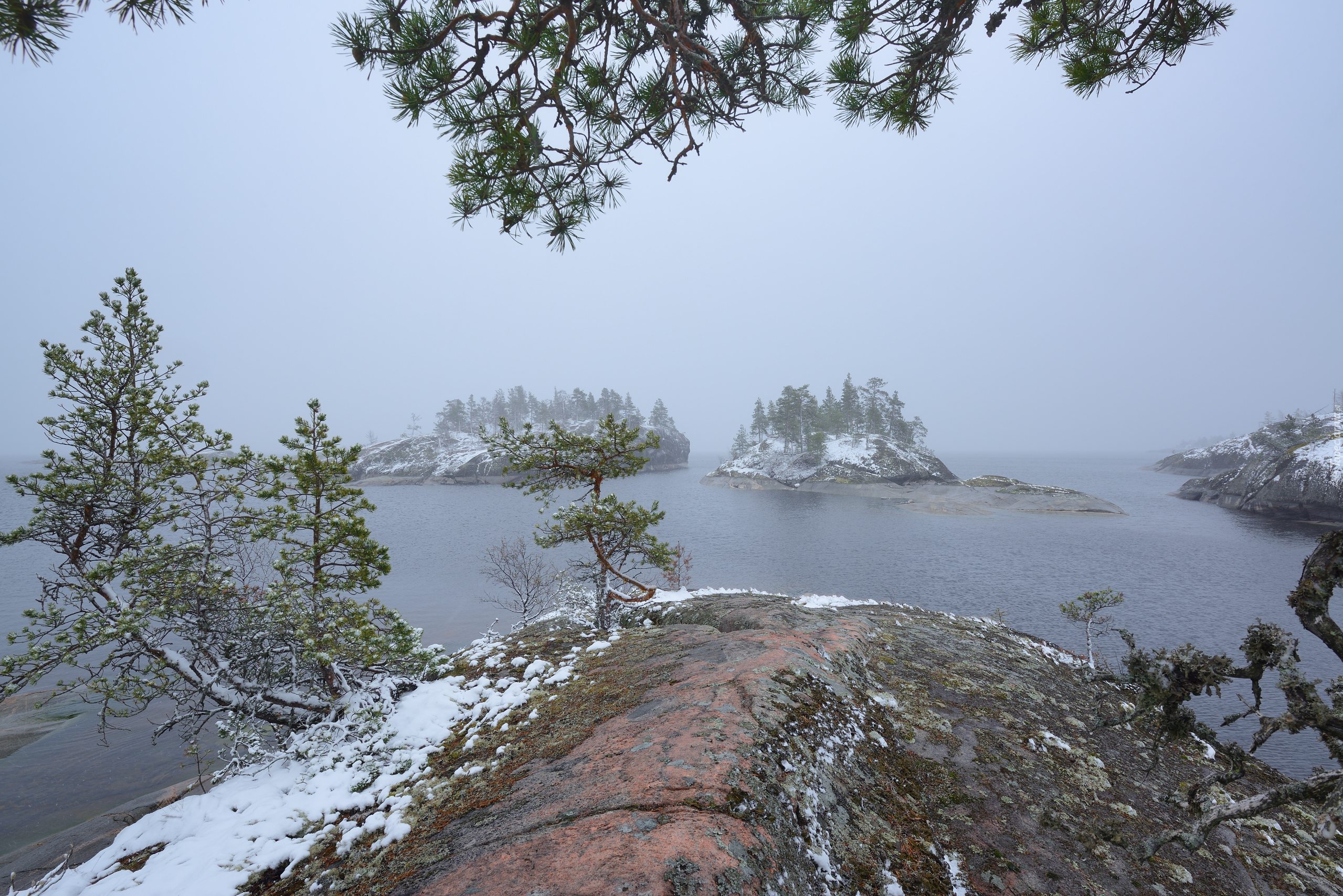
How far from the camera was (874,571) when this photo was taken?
31.9 m

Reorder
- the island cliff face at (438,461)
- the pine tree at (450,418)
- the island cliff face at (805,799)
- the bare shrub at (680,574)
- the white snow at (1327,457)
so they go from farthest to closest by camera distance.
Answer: the pine tree at (450,418) < the island cliff face at (438,461) < the white snow at (1327,457) < the bare shrub at (680,574) < the island cliff face at (805,799)

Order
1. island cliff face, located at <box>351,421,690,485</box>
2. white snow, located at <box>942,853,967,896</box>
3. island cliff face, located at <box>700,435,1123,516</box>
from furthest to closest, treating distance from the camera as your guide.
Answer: island cliff face, located at <box>351,421,690,485</box> < island cliff face, located at <box>700,435,1123,516</box> < white snow, located at <box>942,853,967,896</box>

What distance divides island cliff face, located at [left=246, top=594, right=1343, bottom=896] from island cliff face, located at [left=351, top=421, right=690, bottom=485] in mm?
74171

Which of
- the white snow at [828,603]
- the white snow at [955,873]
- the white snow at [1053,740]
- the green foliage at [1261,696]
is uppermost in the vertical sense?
the green foliage at [1261,696]

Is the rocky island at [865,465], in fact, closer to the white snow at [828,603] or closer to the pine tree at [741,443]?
the pine tree at [741,443]

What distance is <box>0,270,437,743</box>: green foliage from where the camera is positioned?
5.09m

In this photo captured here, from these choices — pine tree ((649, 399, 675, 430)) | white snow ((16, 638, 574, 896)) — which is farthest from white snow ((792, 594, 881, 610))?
pine tree ((649, 399, 675, 430))

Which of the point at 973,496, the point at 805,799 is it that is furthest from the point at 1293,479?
the point at 805,799

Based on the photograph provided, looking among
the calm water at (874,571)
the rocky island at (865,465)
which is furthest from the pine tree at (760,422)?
the calm water at (874,571)

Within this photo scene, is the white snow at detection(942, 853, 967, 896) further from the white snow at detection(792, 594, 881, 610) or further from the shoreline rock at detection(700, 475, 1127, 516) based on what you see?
the shoreline rock at detection(700, 475, 1127, 516)

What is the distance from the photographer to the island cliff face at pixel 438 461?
88.9 meters

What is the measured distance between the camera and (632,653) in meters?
6.66

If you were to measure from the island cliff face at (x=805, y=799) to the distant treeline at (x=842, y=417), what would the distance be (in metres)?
81.2

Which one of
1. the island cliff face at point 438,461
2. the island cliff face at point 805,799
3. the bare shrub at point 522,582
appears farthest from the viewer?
the island cliff face at point 438,461
